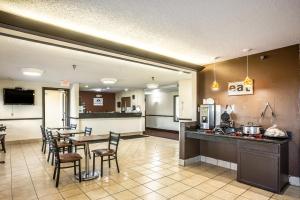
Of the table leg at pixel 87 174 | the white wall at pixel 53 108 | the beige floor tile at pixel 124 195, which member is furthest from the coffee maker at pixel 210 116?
the white wall at pixel 53 108

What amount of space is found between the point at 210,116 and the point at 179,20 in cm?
287

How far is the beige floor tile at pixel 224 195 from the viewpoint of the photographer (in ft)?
9.57

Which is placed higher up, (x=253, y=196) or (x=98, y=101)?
(x=98, y=101)

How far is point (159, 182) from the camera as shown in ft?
11.4

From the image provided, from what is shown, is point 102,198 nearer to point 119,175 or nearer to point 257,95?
point 119,175

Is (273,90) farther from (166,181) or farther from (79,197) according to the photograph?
(79,197)

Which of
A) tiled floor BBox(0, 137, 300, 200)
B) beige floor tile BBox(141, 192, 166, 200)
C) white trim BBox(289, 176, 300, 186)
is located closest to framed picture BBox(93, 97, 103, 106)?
tiled floor BBox(0, 137, 300, 200)

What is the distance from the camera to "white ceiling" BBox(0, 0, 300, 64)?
203 cm

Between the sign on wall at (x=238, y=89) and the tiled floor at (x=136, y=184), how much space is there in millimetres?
1744

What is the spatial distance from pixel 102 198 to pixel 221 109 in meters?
3.20

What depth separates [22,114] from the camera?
7.30m

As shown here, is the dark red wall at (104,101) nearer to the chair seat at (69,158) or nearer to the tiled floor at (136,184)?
the tiled floor at (136,184)

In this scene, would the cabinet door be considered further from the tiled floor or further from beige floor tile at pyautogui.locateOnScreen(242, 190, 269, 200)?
beige floor tile at pyautogui.locateOnScreen(242, 190, 269, 200)

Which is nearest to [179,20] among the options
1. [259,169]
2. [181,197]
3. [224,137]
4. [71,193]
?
[224,137]
